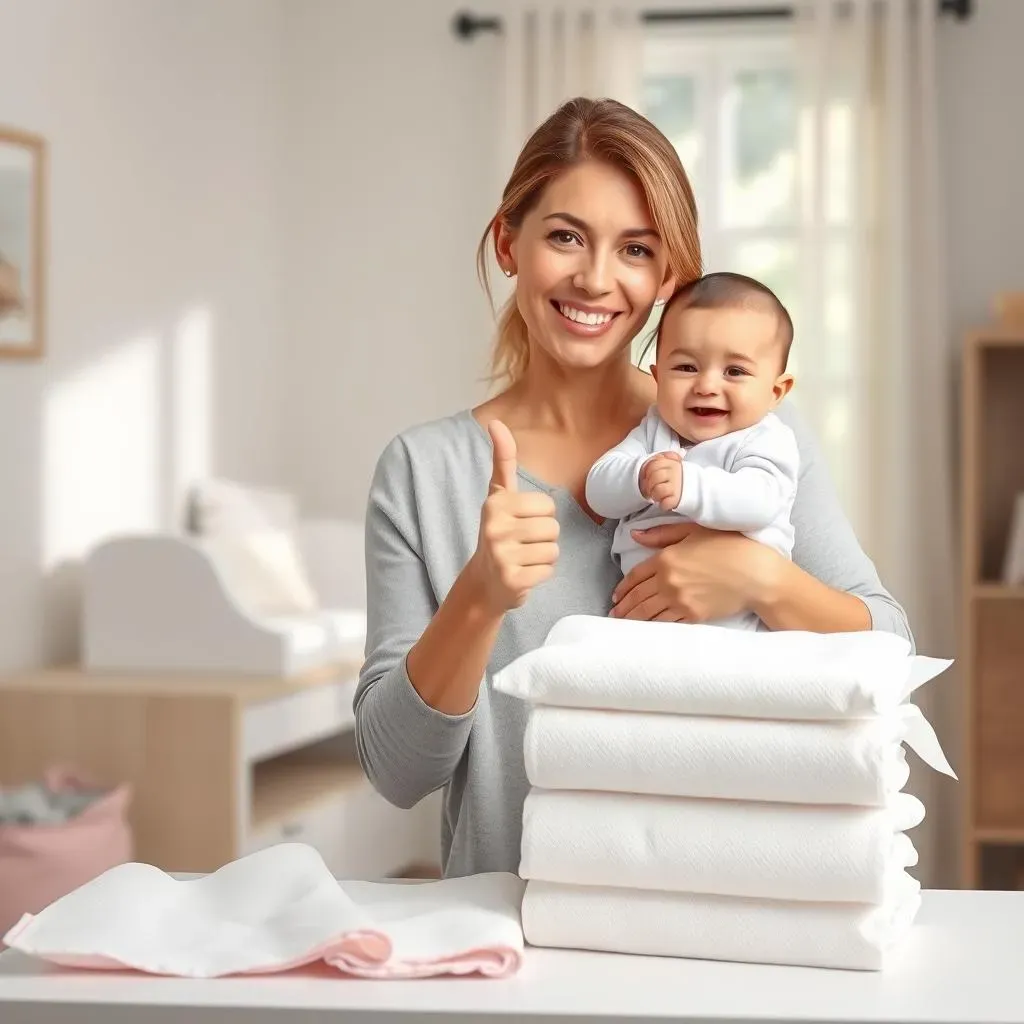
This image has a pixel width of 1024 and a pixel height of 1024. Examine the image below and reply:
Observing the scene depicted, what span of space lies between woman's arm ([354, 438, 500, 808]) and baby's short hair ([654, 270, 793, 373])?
Result: 0.28 meters

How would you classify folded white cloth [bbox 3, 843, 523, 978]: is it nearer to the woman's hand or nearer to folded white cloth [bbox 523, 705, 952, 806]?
folded white cloth [bbox 523, 705, 952, 806]

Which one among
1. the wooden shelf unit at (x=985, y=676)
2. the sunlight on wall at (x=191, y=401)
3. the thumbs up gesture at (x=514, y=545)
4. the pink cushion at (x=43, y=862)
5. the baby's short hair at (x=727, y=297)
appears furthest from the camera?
the sunlight on wall at (x=191, y=401)

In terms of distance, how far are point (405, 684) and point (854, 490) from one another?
329 cm

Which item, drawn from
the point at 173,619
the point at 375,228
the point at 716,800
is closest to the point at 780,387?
the point at 716,800

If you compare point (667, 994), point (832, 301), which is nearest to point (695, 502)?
point (667, 994)

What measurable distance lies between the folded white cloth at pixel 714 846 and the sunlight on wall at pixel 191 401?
3103 mm

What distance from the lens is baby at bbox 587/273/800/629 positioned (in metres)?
1.23

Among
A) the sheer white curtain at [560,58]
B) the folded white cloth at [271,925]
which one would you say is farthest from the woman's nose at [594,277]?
the sheer white curtain at [560,58]

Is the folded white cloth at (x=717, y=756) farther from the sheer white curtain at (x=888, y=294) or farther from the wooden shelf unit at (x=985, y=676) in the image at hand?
the sheer white curtain at (x=888, y=294)

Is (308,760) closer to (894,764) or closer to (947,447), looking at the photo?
(947,447)

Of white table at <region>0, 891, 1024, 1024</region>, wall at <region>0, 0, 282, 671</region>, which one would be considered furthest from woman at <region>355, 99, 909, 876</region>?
wall at <region>0, 0, 282, 671</region>

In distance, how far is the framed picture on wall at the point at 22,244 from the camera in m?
3.14

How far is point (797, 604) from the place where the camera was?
1.16 metres

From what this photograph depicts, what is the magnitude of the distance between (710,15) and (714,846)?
382 centimetres
